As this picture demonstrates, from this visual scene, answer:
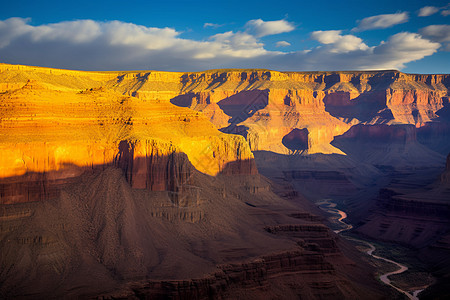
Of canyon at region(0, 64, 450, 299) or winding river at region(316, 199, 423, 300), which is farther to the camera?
winding river at region(316, 199, 423, 300)

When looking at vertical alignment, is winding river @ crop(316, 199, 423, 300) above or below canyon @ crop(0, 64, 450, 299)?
below

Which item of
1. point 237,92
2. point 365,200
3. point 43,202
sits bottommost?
point 365,200

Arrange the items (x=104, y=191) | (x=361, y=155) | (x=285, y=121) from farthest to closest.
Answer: (x=361, y=155) < (x=285, y=121) < (x=104, y=191)

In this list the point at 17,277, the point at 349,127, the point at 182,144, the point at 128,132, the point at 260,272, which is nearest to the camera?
the point at 17,277

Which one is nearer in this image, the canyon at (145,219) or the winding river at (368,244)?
the canyon at (145,219)

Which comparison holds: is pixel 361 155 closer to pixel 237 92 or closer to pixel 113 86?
pixel 237 92

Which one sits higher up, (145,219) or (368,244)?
(145,219)

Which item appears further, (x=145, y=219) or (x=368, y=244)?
(x=368, y=244)

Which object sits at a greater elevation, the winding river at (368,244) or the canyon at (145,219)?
the canyon at (145,219)

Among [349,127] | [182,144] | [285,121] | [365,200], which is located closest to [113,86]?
[285,121]

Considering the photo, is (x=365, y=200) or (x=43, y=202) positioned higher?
(x=43, y=202)

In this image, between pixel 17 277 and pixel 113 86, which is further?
pixel 113 86
